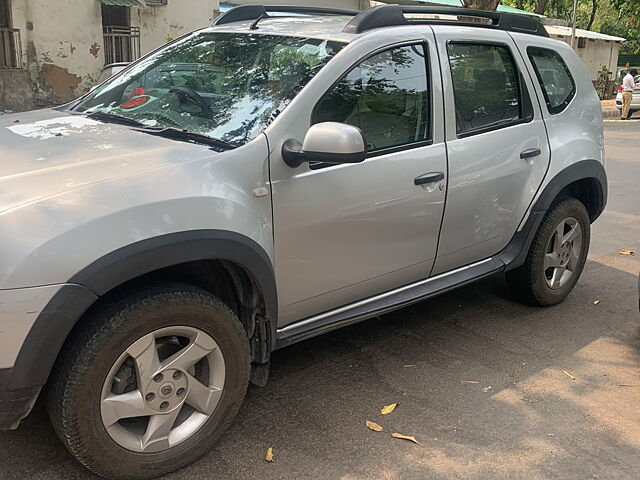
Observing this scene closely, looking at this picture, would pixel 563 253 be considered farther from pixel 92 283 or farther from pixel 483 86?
pixel 92 283

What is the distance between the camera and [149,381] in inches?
104

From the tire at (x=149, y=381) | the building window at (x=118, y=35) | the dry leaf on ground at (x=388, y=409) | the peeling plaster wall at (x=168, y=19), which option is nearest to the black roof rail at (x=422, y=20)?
the tire at (x=149, y=381)

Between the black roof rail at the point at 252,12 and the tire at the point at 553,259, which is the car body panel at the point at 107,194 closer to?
the black roof rail at the point at 252,12

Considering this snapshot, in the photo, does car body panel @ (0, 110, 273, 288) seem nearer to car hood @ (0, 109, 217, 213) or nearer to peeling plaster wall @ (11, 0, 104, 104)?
car hood @ (0, 109, 217, 213)

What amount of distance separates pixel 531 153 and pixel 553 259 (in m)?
0.85

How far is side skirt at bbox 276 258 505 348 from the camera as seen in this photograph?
10.6 feet

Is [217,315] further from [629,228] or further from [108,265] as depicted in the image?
[629,228]

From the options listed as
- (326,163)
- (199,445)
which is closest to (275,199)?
(326,163)

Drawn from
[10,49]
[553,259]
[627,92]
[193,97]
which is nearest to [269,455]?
[193,97]

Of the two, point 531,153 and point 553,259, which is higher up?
point 531,153

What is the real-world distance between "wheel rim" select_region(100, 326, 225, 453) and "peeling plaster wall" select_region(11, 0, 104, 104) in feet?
42.9

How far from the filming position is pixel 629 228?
23.4 ft

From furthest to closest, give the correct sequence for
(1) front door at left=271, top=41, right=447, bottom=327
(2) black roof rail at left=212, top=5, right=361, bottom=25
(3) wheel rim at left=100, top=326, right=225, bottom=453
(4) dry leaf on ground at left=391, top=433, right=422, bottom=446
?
(2) black roof rail at left=212, top=5, right=361, bottom=25 < (4) dry leaf on ground at left=391, top=433, right=422, bottom=446 < (1) front door at left=271, top=41, right=447, bottom=327 < (3) wheel rim at left=100, top=326, right=225, bottom=453

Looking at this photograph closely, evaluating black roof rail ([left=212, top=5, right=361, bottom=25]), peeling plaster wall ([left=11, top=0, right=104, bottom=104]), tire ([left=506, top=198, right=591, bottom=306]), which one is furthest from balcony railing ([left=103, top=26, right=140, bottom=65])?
tire ([left=506, top=198, right=591, bottom=306])
